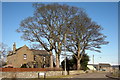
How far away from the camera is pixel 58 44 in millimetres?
41281

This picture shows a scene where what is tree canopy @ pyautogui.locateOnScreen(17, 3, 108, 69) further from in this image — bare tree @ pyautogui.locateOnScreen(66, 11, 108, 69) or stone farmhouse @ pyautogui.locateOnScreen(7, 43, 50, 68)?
stone farmhouse @ pyautogui.locateOnScreen(7, 43, 50, 68)

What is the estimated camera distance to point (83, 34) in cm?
4409

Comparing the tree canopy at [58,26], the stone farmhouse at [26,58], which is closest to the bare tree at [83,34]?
the tree canopy at [58,26]

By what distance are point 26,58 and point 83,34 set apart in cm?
2031

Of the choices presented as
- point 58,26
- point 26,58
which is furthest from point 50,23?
point 26,58

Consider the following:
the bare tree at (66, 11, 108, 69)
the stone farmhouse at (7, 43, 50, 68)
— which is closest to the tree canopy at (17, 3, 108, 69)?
the bare tree at (66, 11, 108, 69)

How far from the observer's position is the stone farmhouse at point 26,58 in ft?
178

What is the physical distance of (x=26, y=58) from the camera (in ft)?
182

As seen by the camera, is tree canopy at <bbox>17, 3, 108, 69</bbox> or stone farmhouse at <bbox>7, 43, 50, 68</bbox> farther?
stone farmhouse at <bbox>7, 43, 50, 68</bbox>

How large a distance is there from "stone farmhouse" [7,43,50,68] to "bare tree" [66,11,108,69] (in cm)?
1505

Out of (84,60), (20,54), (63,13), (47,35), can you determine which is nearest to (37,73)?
(47,35)

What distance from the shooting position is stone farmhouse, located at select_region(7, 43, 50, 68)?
54312 millimetres

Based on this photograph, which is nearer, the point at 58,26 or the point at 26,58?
the point at 58,26

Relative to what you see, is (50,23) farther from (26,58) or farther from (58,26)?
(26,58)
